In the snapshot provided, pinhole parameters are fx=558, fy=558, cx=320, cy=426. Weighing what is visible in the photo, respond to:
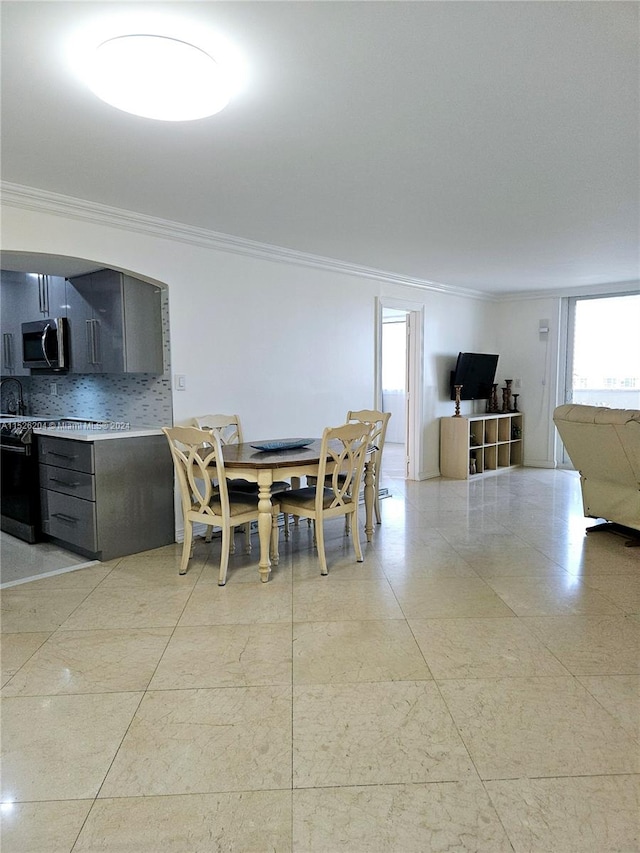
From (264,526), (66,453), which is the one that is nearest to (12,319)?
Result: (66,453)

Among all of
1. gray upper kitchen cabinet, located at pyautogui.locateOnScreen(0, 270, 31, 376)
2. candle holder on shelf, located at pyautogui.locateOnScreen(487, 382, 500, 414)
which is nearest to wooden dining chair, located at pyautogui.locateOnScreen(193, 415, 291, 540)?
gray upper kitchen cabinet, located at pyautogui.locateOnScreen(0, 270, 31, 376)

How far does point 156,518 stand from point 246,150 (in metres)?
2.55

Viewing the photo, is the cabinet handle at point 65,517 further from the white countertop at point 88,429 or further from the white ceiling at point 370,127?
the white ceiling at point 370,127

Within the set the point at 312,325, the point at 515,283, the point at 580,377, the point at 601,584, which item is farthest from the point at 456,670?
the point at 580,377

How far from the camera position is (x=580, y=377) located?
7328 mm

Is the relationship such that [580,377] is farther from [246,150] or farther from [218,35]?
[218,35]

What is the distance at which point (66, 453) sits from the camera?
12.6 feet

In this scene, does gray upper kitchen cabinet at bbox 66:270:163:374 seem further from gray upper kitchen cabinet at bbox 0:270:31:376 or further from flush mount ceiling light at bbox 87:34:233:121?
flush mount ceiling light at bbox 87:34:233:121

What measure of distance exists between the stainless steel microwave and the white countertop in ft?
1.55

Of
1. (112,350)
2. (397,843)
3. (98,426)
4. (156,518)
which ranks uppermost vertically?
(112,350)

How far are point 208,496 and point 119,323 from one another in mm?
1506

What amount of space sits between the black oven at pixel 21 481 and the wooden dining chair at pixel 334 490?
1887mm

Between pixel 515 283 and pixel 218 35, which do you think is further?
pixel 515 283

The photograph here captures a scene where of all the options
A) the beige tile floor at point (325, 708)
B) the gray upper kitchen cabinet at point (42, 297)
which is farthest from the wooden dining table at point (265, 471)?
the gray upper kitchen cabinet at point (42, 297)
